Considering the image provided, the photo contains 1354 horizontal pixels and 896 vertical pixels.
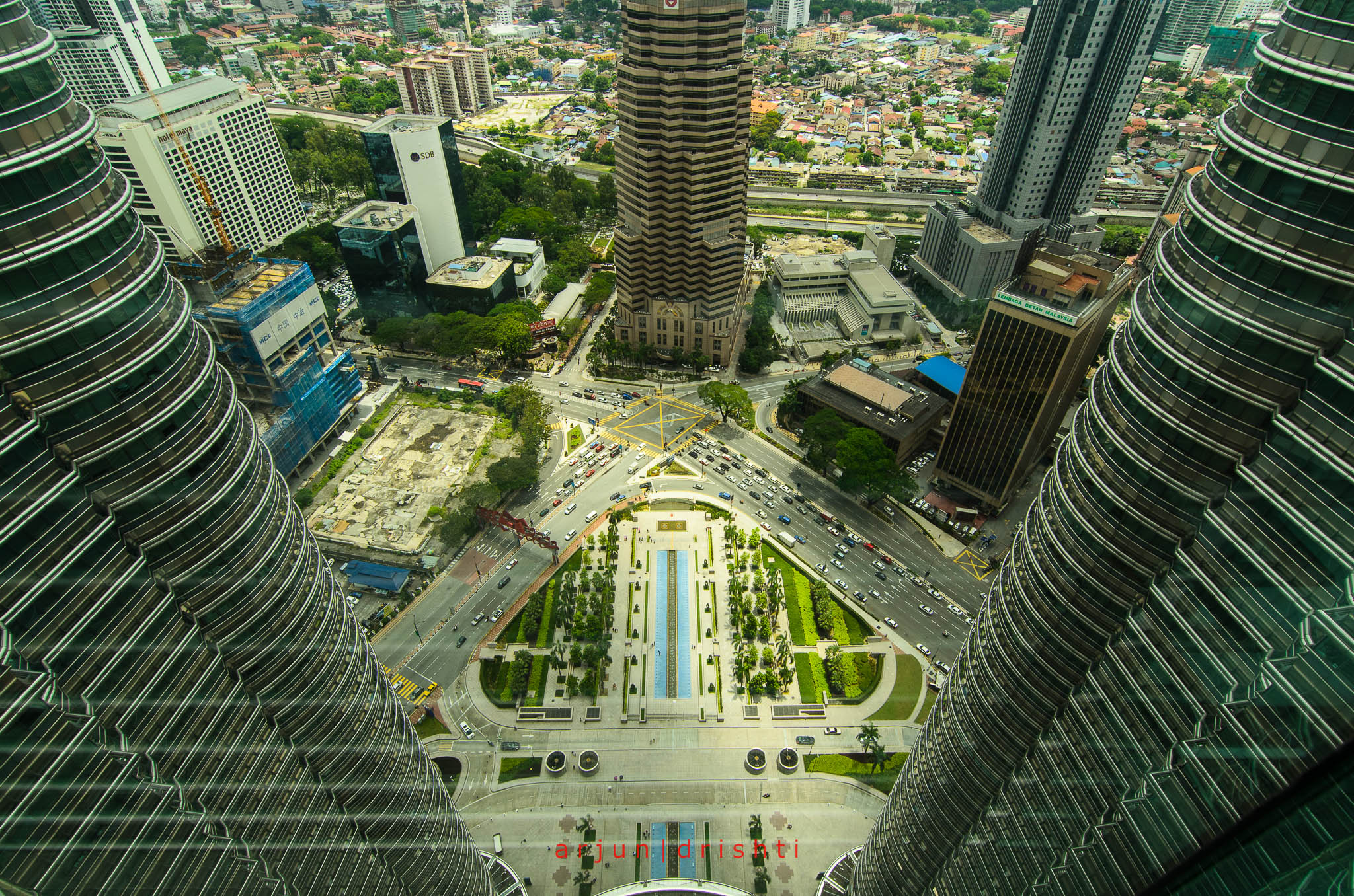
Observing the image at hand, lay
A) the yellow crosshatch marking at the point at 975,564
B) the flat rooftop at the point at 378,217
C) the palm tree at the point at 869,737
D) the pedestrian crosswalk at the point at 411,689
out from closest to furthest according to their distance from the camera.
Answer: the palm tree at the point at 869,737 → the pedestrian crosswalk at the point at 411,689 → the yellow crosshatch marking at the point at 975,564 → the flat rooftop at the point at 378,217

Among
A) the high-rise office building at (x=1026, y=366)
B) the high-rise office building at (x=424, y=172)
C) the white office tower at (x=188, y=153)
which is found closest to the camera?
the high-rise office building at (x=1026, y=366)

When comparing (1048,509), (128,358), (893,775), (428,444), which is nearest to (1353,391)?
(1048,509)

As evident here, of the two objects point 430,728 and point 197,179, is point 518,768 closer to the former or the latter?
point 430,728

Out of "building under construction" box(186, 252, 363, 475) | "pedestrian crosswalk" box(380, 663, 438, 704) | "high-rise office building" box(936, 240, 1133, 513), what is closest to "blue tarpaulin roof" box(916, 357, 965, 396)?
"high-rise office building" box(936, 240, 1133, 513)

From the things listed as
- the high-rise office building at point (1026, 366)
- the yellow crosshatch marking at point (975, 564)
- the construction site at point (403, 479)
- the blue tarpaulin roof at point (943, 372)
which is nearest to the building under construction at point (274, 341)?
the construction site at point (403, 479)

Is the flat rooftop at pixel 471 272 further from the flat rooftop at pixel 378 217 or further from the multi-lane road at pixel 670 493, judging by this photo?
the multi-lane road at pixel 670 493

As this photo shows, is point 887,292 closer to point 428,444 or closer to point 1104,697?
point 428,444
